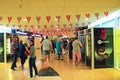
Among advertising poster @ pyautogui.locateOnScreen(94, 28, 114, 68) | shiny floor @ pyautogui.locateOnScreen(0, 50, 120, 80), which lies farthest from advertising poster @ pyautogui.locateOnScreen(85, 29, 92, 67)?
shiny floor @ pyautogui.locateOnScreen(0, 50, 120, 80)

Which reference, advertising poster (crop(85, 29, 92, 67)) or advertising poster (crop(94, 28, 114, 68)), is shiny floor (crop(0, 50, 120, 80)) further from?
advertising poster (crop(85, 29, 92, 67))

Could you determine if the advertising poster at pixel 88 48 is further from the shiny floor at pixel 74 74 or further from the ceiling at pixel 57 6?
the ceiling at pixel 57 6

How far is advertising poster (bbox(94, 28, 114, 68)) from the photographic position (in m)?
12.6

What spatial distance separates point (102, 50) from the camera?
41.3ft

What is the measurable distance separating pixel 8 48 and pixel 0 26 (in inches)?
158

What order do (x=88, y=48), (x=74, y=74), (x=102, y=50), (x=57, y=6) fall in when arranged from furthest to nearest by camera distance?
1. (x=88, y=48)
2. (x=102, y=50)
3. (x=57, y=6)
4. (x=74, y=74)

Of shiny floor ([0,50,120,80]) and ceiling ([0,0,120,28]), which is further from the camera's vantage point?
ceiling ([0,0,120,28])

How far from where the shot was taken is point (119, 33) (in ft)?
39.2

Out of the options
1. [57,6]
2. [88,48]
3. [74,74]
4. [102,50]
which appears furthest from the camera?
[88,48]

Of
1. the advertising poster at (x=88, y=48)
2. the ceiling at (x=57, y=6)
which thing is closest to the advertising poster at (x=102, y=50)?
the advertising poster at (x=88, y=48)

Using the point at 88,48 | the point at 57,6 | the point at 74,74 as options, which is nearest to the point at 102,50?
the point at 88,48

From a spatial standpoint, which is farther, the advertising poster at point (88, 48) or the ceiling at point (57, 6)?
the advertising poster at point (88, 48)

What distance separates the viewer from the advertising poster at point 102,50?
1255cm

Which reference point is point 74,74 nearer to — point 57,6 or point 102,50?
point 102,50
